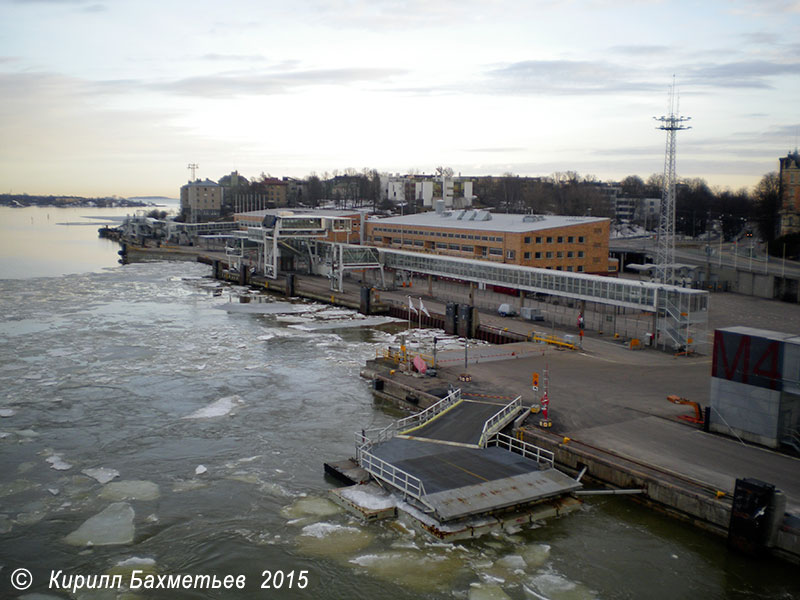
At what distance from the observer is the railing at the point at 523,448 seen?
1928 centimetres

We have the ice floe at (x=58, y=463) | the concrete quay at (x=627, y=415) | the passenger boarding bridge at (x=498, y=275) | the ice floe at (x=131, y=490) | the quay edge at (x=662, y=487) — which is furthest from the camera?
the passenger boarding bridge at (x=498, y=275)

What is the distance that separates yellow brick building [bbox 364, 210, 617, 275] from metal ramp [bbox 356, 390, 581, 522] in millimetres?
31816

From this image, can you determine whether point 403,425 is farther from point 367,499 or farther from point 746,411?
point 746,411

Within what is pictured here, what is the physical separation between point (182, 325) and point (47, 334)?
7.48 meters

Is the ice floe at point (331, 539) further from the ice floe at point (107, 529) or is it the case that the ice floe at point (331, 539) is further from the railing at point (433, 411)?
the railing at point (433, 411)

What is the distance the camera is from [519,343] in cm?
3497

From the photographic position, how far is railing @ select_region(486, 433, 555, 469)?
19283 millimetres

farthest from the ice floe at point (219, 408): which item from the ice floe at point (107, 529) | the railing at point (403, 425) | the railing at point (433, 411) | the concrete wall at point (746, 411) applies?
the concrete wall at point (746, 411)

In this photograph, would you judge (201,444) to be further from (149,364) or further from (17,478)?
(149,364)

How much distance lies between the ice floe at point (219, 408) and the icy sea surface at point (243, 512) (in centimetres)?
13

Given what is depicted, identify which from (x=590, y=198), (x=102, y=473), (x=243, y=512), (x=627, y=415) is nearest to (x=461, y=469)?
(x=243, y=512)

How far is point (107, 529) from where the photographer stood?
53.9ft

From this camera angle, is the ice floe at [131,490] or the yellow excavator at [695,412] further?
the yellow excavator at [695,412]

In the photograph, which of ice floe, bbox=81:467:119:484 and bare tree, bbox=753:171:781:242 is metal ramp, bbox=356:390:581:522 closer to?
ice floe, bbox=81:467:119:484
